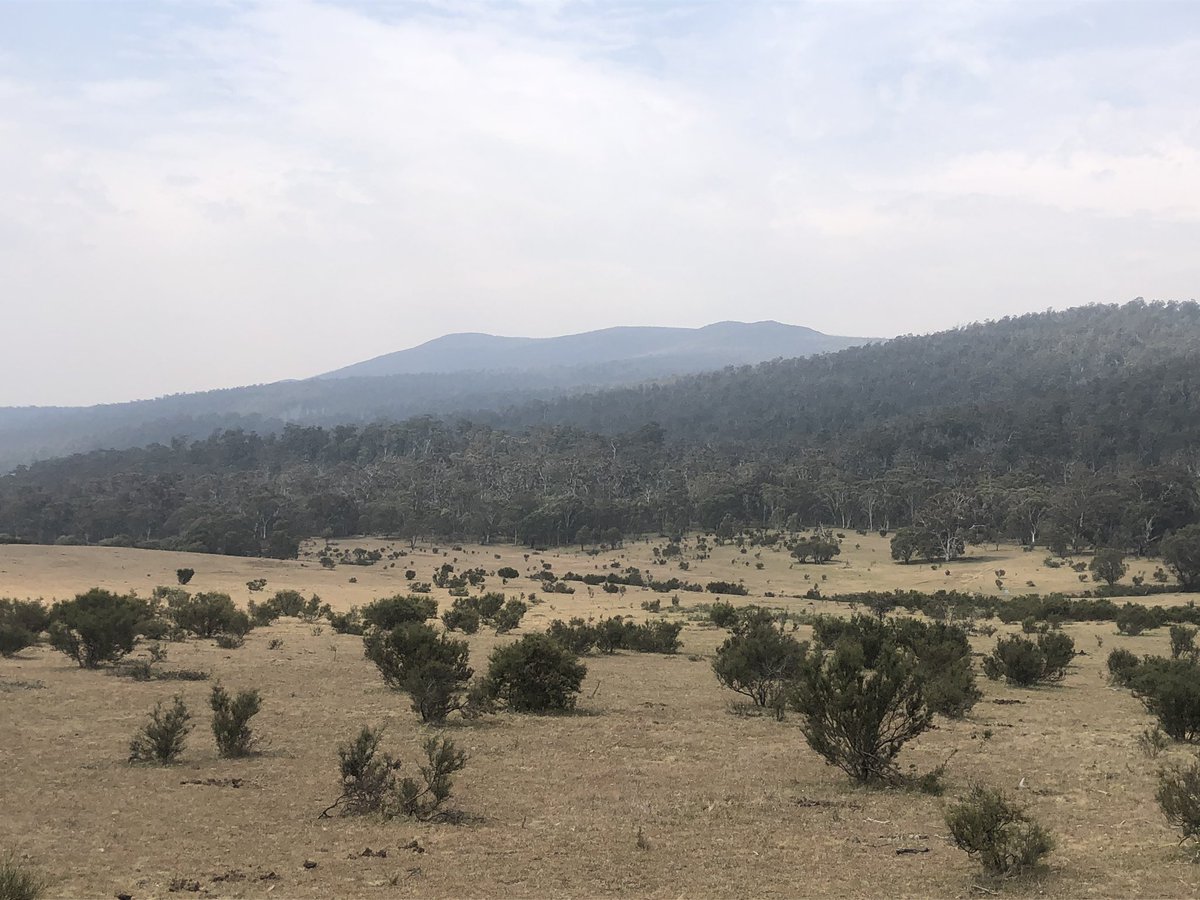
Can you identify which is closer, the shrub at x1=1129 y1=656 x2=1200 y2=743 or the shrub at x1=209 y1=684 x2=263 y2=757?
the shrub at x1=209 y1=684 x2=263 y2=757

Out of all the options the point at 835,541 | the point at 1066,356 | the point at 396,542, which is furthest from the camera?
the point at 1066,356

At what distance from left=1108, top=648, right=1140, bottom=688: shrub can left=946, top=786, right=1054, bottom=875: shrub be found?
1252cm

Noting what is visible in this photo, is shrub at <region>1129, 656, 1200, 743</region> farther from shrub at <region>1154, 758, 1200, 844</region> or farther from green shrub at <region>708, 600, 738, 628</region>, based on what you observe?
green shrub at <region>708, 600, 738, 628</region>

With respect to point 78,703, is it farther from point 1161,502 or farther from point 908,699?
point 1161,502

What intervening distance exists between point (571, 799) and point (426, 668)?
475 cm

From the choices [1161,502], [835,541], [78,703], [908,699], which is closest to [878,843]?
[908,699]

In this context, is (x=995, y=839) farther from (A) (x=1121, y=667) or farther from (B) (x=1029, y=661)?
(A) (x=1121, y=667)

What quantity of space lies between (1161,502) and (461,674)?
71329 millimetres

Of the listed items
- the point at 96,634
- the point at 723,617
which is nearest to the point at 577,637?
the point at 723,617

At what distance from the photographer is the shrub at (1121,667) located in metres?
18.0

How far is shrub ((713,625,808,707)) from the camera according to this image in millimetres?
15953

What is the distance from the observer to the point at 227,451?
6152 inches

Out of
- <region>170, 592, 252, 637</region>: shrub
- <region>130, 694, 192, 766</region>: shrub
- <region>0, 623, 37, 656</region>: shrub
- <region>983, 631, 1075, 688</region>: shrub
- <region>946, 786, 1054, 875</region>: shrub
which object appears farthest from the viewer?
<region>170, 592, 252, 637</region>: shrub

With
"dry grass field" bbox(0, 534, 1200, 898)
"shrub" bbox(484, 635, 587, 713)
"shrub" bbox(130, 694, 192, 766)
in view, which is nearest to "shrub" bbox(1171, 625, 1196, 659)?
"dry grass field" bbox(0, 534, 1200, 898)
